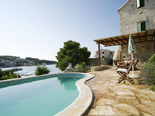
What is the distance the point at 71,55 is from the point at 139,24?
10.5 metres

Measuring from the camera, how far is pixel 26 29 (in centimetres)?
825

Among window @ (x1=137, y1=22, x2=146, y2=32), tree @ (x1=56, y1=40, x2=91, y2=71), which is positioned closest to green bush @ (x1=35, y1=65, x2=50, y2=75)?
tree @ (x1=56, y1=40, x2=91, y2=71)

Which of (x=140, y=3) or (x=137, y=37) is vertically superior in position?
(x=140, y=3)

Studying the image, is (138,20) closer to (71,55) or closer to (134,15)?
(134,15)

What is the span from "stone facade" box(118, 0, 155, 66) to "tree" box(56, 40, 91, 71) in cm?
715

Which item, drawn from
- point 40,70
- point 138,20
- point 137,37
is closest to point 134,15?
point 138,20

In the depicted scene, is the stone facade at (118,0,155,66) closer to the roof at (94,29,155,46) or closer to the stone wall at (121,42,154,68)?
the stone wall at (121,42,154,68)

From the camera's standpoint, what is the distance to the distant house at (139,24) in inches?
344

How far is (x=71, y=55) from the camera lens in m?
15.4

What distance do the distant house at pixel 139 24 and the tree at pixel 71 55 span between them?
6.44 metres

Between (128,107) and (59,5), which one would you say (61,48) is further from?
(128,107)

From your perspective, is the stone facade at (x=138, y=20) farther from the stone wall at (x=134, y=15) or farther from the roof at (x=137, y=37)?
the roof at (x=137, y=37)

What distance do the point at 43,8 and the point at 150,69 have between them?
27.8ft

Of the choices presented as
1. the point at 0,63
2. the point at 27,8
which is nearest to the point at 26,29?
the point at 27,8
